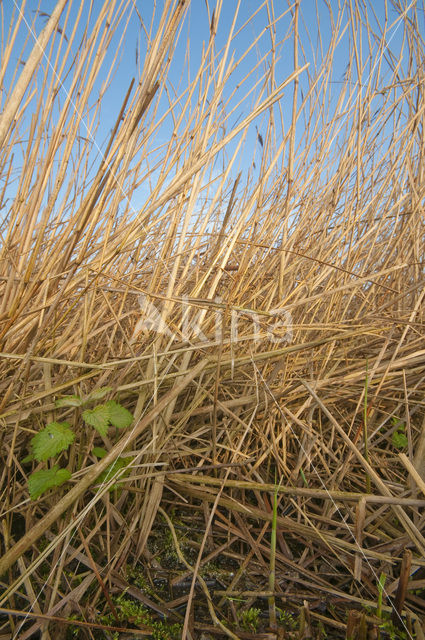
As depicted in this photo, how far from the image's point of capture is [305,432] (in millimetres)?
1028

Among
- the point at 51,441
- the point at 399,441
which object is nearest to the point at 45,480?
the point at 51,441

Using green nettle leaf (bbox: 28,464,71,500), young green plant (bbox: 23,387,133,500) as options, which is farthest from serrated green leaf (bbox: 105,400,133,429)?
green nettle leaf (bbox: 28,464,71,500)

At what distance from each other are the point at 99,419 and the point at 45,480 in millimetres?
137

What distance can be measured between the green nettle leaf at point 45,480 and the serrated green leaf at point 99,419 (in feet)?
0.33

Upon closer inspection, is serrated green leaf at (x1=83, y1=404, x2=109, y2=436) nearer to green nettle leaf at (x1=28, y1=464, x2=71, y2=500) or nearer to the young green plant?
the young green plant

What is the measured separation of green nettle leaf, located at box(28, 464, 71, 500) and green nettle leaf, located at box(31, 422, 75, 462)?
0.04 metres

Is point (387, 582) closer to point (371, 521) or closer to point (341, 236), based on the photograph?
point (371, 521)

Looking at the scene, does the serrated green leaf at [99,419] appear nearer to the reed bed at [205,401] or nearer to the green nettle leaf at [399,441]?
the reed bed at [205,401]

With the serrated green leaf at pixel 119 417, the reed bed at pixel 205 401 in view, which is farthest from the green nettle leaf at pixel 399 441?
the serrated green leaf at pixel 119 417

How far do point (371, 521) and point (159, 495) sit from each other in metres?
0.43

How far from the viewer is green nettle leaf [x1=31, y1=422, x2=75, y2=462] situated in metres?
0.73

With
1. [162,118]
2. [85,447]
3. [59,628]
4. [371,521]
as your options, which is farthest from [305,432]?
[162,118]

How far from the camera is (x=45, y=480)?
0.75m

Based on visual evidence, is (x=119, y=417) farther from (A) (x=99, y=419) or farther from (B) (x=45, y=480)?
(B) (x=45, y=480)
